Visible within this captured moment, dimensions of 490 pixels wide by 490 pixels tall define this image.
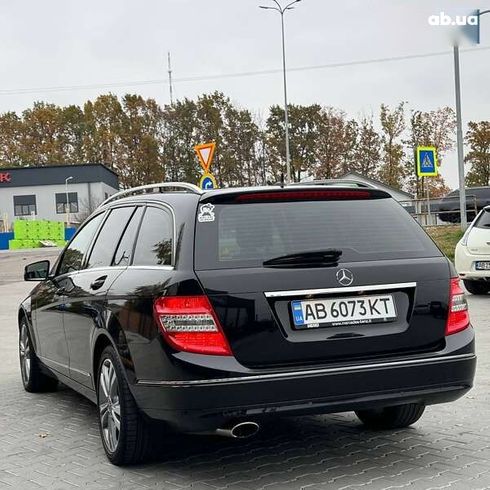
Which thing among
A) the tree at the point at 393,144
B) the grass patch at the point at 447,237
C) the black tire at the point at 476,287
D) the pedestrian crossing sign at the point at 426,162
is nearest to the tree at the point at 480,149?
the tree at the point at 393,144

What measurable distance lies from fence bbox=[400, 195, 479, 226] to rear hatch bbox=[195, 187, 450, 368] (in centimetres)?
3203

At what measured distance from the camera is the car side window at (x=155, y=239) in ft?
15.6

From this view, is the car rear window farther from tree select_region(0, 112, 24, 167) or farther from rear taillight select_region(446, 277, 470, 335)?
tree select_region(0, 112, 24, 167)

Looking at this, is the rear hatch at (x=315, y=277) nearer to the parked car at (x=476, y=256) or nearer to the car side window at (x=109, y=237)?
the car side window at (x=109, y=237)

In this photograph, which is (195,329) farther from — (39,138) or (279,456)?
(39,138)

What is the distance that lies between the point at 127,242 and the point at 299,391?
1.65 m

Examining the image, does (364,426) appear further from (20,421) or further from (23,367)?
(23,367)

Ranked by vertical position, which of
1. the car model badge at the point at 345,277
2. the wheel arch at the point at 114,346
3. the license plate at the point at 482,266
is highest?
the car model badge at the point at 345,277

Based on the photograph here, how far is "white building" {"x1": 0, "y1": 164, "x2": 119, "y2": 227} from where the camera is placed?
9006cm

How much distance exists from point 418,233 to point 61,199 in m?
91.1

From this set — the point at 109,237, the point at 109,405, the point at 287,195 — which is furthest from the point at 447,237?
the point at 109,405

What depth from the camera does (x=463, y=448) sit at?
507 cm

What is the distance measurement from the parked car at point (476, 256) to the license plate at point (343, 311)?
1013 cm

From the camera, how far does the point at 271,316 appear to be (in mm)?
4340
